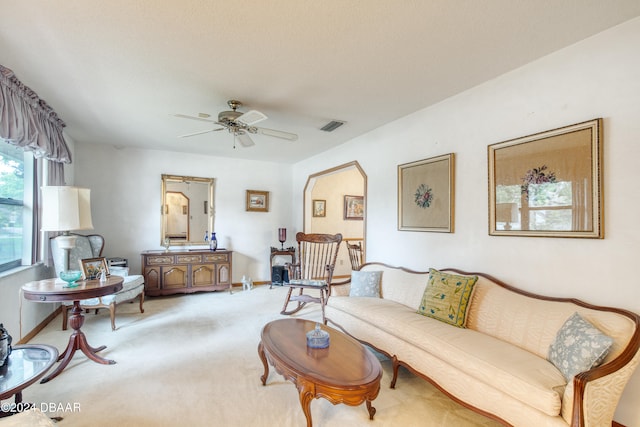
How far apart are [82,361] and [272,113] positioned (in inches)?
119

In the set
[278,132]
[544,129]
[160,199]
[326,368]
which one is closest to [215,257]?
[160,199]

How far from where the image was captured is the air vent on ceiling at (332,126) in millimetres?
3741

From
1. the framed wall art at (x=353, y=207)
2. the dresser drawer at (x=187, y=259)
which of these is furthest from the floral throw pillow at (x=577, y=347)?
the framed wall art at (x=353, y=207)

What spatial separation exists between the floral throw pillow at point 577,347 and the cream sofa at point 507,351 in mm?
57

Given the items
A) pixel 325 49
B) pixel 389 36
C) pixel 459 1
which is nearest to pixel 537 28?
pixel 459 1

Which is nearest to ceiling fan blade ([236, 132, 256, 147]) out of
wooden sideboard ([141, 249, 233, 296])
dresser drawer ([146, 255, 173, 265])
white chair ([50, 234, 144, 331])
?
white chair ([50, 234, 144, 331])

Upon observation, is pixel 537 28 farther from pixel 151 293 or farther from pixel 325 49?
pixel 151 293

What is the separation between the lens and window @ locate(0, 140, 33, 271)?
2.96 meters

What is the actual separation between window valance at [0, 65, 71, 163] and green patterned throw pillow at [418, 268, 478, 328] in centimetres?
375

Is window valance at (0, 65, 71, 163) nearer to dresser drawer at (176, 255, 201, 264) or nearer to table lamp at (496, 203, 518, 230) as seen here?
dresser drawer at (176, 255, 201, 264)

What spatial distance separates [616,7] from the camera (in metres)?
1.75

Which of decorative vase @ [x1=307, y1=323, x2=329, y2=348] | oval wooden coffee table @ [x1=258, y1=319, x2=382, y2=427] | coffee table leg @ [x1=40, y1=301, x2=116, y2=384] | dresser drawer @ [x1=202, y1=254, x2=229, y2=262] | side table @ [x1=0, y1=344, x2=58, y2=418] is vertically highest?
dresser drawer @ [x1=202, y1=254, x2=229, y2=262]

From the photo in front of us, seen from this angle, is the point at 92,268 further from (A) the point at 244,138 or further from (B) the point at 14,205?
(A) the point at 244,138

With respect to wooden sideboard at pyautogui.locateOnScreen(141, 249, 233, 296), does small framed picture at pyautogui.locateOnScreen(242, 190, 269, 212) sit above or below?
above
